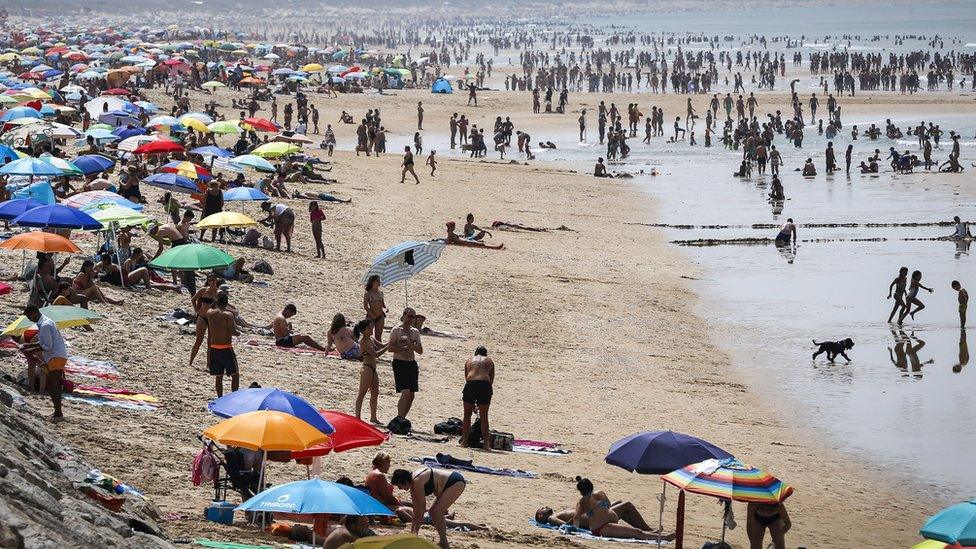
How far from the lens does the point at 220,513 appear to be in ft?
A: 29.2

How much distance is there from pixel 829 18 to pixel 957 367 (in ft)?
425

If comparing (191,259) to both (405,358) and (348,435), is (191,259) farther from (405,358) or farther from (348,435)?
(348,435)

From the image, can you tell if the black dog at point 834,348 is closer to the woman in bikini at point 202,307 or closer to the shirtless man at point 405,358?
the shirtless man at point 405,358

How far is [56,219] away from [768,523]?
30.1ft

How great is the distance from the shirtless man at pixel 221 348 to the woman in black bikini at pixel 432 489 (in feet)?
12.3

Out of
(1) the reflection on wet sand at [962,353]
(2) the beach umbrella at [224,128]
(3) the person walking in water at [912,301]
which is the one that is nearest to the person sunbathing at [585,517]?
(1) the reflection on wet sand at [962,353]

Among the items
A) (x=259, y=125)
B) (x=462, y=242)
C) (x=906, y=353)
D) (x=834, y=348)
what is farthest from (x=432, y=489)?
(x=259, y=125)

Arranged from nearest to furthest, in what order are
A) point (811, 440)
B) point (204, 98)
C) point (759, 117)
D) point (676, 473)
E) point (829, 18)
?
point (676, 473)
point (811, 440)
point (204, 98)
point (759, 117)
point (829, 18)

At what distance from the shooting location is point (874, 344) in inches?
721

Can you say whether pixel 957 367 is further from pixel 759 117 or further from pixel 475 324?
pixel 759 117

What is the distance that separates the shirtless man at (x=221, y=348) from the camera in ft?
40.5

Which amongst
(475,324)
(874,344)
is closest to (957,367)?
(874,344)

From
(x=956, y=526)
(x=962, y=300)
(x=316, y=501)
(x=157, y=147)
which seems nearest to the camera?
(x=316, y=501)

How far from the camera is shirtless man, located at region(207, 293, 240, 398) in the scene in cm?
1235
